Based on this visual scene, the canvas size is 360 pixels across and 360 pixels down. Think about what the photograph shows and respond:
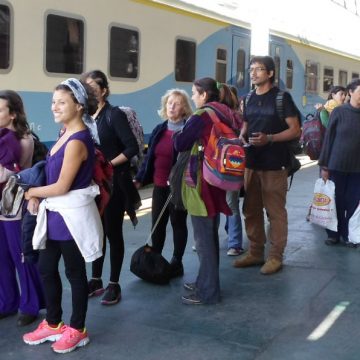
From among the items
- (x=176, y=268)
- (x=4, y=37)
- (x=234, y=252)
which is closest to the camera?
(x=176, y=268)

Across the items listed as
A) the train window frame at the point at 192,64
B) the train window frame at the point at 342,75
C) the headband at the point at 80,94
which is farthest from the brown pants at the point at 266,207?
the train window frame at the point at 342,75

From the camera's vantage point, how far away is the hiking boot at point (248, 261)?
538cm

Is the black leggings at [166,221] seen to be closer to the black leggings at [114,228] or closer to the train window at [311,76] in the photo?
the black leggings at [114,228]

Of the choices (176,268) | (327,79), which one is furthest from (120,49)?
(327,79)

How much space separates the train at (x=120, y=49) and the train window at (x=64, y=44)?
11 mm

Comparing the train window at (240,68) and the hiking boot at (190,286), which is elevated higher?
the train window at (240,68)

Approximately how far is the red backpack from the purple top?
3.28 ft

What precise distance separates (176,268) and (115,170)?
107 centimetres

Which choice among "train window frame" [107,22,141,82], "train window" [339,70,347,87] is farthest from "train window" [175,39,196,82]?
"train window" [339,70,347,87]

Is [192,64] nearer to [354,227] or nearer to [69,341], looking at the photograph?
[354,227]

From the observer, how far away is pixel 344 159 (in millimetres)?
6059

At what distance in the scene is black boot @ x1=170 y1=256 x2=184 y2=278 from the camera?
5004mm

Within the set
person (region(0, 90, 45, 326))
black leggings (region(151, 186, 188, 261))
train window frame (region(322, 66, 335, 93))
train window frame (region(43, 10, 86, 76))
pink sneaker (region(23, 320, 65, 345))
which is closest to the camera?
pink sneaker (region(23, 320, 65, 345))

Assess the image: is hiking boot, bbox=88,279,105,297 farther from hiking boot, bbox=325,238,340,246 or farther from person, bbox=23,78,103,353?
hiking boot, bbox=325,238,340,246
